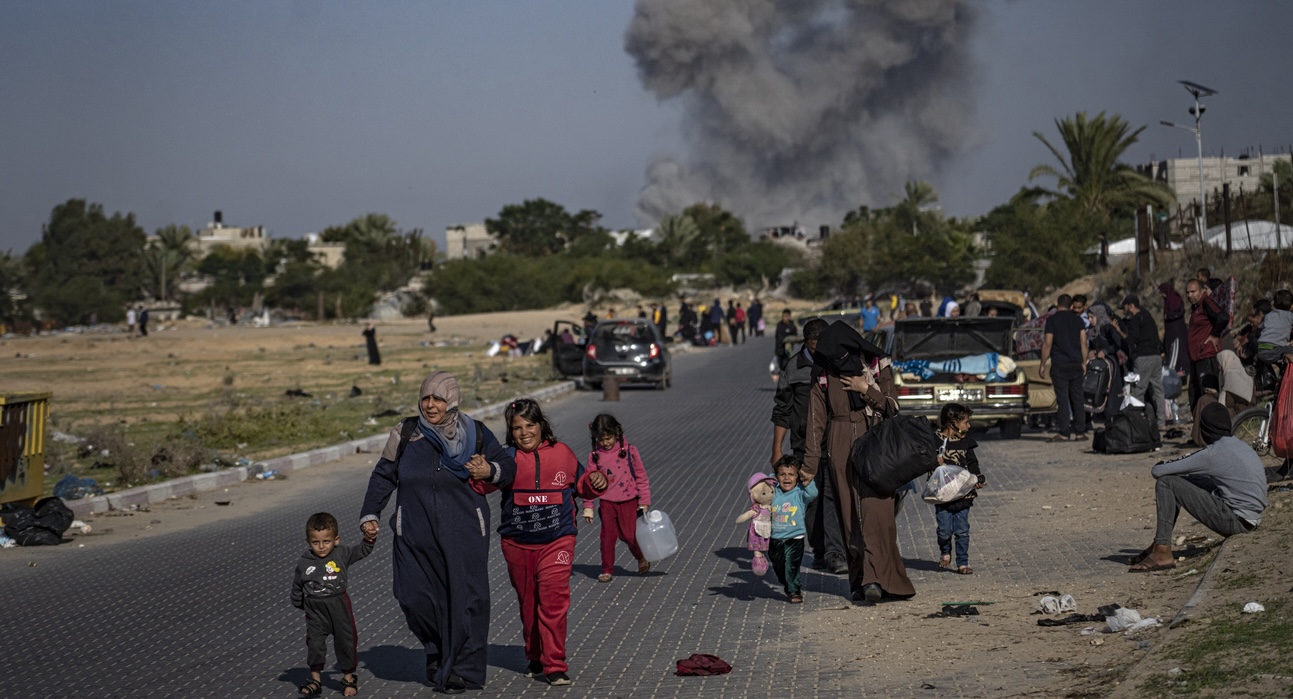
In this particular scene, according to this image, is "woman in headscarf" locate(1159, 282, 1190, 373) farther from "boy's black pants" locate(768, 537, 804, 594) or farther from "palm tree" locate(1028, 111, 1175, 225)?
"palm tree" locate(1028, 111, 1175, 225)

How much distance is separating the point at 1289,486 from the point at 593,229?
137m

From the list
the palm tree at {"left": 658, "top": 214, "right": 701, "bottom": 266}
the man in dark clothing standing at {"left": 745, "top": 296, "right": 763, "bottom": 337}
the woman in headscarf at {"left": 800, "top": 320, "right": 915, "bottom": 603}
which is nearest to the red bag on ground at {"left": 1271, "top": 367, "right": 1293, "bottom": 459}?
the woman in headscarf at {"left": 800, "top": 320, "right": 915, "bottom": 603}

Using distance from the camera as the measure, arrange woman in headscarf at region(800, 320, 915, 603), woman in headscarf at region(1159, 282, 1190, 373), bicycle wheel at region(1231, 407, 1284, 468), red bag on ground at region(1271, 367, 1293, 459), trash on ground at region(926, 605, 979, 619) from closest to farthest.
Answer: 1. trash on ground at region(926, 605, 979, 619)
2. woman in headscarf at region(800, 320, 915, 603)
3. red bag on ground at region(1271, 367, 1293, 459)
4. bicycle wheel at region(1231, 407, 1284, 468)
5. woman in headscarf at region(1159, 282, 1190, 373)

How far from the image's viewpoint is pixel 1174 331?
18875 millimetres

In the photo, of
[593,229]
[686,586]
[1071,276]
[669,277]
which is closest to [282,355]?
[1071,276]

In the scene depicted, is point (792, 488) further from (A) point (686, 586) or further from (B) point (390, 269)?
(B) point (390, 269)

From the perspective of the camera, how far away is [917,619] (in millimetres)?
8516

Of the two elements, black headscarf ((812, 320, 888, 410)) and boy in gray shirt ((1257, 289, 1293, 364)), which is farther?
boy in gray shirt ((1257, 289, 1293, 364))

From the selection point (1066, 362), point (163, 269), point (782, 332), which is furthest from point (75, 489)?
point (163, 269)

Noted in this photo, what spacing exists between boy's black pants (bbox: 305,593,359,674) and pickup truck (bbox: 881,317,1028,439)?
39.8 feet

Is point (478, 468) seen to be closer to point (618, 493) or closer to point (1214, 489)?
point (618, 493)

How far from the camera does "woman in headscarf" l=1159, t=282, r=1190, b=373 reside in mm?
18484

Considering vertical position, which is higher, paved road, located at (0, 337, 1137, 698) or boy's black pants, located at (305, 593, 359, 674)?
boy's black pants, located at (305, 593, 359, 674)

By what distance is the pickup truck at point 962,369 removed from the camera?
61.7ft
